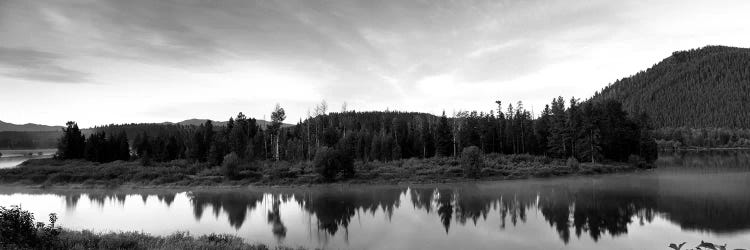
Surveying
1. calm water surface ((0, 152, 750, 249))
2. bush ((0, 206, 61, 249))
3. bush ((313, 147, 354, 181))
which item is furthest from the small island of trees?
bush ((0, 206, 61, 249))

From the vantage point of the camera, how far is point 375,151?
91.5m

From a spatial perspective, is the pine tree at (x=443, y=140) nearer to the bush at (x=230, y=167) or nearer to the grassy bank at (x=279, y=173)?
the grassy bank at (x=279, y=173)

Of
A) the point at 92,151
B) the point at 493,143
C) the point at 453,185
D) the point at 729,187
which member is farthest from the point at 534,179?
the point at 92,151

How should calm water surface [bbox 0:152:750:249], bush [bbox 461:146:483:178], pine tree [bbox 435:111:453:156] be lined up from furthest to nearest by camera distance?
pine tree [bbox 435:111:453:156], bush [bbox 461:146:483:178], calm water surface [bbox 0:152:750:249]

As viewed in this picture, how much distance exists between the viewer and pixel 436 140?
94.2 meters

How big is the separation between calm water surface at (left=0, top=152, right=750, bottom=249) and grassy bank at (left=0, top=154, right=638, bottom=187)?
5277 mm

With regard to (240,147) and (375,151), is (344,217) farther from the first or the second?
(240,147)

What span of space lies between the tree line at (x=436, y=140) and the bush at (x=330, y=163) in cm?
1789

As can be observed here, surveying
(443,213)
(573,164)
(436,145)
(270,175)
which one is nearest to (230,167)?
(270,175)

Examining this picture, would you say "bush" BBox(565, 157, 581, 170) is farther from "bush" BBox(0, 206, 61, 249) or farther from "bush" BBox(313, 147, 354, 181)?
"bush" BBox(0, 206, 61, 249)

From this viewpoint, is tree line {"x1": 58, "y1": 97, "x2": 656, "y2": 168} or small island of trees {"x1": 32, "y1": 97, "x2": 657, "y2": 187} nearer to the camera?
small island of trees {"x1": 32, "y1": 97, "x2": 657, "y2": 187}

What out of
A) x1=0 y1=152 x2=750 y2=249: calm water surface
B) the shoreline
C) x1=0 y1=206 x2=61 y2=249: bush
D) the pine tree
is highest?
the pine tree

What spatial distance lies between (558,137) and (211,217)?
7125 cm

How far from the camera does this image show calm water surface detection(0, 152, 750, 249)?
90.8ft
